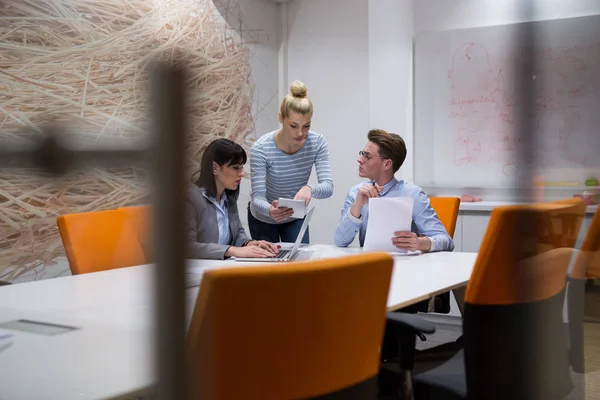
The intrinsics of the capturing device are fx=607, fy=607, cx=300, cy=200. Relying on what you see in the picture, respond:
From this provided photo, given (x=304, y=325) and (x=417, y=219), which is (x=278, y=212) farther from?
(x=304, y=325)

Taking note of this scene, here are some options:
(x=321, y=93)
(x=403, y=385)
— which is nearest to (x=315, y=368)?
(x=403, y=385)

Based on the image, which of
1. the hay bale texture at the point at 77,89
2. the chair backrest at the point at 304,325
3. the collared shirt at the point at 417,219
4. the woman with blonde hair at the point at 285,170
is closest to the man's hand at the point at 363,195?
the collared shirt at the point at 417,219

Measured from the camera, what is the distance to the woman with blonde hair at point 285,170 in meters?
2.05

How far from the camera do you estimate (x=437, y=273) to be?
1.50 meters

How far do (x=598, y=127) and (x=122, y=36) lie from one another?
0.39m

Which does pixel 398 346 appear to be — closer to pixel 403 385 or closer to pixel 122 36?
pixel 403 385

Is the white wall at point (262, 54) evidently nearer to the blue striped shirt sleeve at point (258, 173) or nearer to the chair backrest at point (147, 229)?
the blue striped shirt sleeve at point (258, 173)

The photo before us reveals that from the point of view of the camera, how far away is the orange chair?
1.91 feet

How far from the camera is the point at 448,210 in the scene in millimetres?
2203

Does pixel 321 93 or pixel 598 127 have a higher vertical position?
pixel 321 93

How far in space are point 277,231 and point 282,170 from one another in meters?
0.21

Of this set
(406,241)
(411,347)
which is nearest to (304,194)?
(406,241)

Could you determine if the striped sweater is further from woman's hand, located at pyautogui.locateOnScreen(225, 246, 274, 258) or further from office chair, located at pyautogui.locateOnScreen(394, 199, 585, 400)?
office chair, located at pyautogui.locateOnScreen(394, 199, 585, 400)

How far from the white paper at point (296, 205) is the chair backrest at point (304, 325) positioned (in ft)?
3.04
